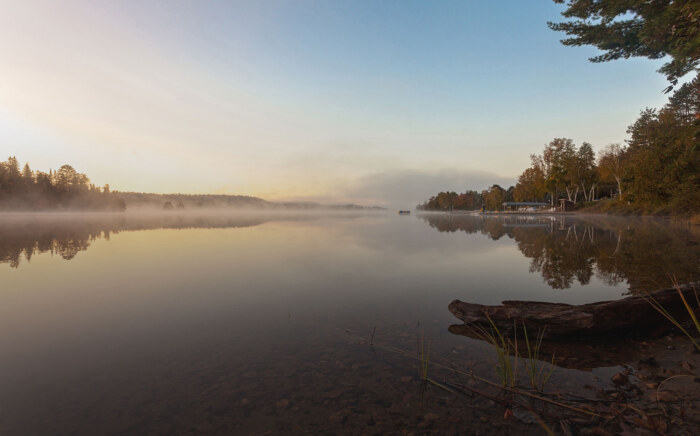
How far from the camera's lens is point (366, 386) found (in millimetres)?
5746

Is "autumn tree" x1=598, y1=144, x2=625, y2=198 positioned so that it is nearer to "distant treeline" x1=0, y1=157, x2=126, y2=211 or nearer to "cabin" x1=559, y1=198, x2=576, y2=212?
"cabin" x1=559, y1=198, x2=576, y2=212

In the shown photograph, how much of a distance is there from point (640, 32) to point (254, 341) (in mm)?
20303

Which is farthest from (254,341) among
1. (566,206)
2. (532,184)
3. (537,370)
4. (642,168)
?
(532,184)

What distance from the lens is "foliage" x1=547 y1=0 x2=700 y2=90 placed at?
12242 millimetres

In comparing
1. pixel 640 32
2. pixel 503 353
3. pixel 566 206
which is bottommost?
pixel 503 353

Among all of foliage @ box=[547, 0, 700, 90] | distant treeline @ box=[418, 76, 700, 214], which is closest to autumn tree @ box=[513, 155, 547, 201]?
distant treeline @ box=[418, 76, 700, 214]

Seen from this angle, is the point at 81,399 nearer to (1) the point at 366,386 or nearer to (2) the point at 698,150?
(1) the point at 366,386

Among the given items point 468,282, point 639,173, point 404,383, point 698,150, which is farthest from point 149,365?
point 639,173

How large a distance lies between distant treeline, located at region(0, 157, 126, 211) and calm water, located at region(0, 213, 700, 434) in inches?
6194

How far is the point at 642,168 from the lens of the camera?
44031mm

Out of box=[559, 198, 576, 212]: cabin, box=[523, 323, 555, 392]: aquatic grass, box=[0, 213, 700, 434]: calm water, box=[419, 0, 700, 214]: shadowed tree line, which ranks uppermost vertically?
box=[419, 0, 700, 214]: shadowed tree line

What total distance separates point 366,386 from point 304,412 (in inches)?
50.8

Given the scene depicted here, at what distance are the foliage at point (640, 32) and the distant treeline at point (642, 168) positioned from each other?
6459mm

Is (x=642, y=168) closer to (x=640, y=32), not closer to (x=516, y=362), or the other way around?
(x=640, y=32)
